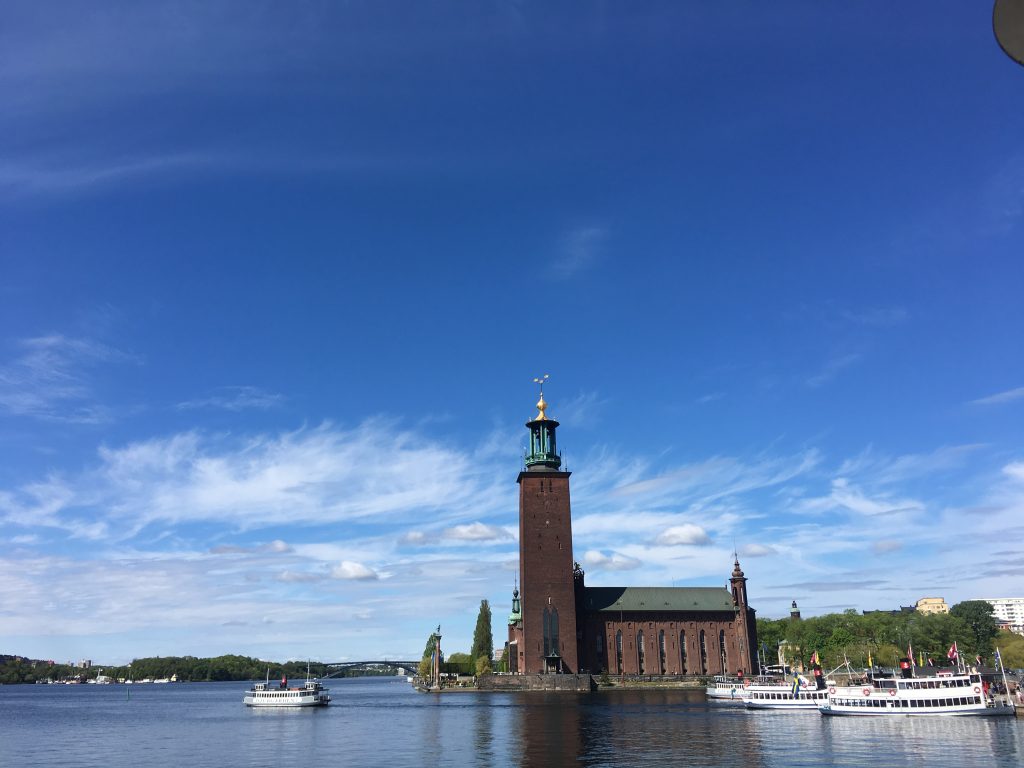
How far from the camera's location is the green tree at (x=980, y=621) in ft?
532

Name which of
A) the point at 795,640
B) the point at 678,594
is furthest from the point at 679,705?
the point at 795,640

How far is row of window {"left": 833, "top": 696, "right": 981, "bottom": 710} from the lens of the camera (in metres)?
70.0

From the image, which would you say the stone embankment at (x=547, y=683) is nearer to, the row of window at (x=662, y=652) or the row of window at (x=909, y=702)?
the row of window at (x=662, y=652)

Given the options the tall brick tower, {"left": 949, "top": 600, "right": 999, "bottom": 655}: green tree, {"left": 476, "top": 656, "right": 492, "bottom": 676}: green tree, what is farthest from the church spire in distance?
{"left": 949, "top": 600, "right": 999, "bottom": 655}: green tree

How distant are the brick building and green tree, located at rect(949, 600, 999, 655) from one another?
2572 inches

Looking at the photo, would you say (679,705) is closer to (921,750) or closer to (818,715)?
(818,715)

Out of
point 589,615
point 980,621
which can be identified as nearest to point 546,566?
point 589,615

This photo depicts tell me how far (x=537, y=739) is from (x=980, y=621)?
159933mm

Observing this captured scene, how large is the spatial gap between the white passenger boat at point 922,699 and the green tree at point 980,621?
338ft

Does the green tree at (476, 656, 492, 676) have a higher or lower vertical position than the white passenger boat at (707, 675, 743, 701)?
higher

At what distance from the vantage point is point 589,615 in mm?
124812

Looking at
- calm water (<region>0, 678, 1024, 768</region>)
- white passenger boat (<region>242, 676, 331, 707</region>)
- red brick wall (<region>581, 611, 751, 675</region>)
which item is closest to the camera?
calm water (<region>0, 678, 1024, 768</region>)

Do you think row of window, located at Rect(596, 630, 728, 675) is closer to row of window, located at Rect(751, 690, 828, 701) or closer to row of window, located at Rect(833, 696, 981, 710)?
row of window, located at Rect(751, 690, 828, 701)

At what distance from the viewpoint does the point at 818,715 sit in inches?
3093
